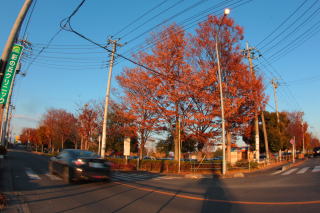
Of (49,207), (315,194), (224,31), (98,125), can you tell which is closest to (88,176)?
(49,207)

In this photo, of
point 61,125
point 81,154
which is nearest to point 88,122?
point 61,125

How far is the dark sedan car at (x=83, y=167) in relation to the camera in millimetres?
8992

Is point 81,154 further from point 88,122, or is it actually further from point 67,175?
point 88,122

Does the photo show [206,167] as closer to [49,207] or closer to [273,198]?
[273,198]

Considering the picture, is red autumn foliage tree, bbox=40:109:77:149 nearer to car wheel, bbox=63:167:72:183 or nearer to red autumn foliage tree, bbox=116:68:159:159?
red autumn foliage tree, bbox=116:68:159:159

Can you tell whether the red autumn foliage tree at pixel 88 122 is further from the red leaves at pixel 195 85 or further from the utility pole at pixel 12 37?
the utility pole at pixel 12 37

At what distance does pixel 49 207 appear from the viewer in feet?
20.0

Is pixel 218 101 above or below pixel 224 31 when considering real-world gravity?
below

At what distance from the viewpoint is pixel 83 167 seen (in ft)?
29.5

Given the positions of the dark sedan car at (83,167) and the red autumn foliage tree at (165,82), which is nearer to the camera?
the dark sedan car at (83,167)

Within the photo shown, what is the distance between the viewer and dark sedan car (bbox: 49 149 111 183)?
8992mm

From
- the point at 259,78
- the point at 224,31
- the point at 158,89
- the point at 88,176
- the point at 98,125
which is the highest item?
the point at 224,31

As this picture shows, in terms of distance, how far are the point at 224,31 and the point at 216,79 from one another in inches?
199

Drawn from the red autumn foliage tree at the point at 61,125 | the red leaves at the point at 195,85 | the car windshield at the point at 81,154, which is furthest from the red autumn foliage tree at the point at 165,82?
the red autumn foliage tree at the point at 61,125
